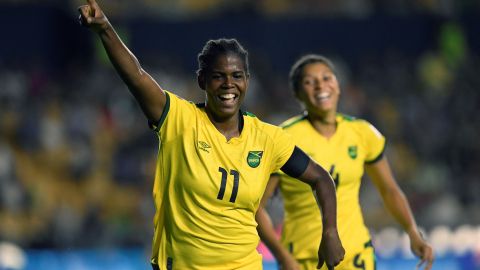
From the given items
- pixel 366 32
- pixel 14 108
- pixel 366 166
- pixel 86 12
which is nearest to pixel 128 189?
pixel 14 108

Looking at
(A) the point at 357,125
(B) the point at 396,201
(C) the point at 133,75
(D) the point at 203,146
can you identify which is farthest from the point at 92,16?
(B) the point at 396,201

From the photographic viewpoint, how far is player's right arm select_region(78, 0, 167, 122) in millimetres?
4672

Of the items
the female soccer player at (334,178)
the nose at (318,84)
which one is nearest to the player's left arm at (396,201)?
the female soccer player at (334,178)

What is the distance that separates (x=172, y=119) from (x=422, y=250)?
7.99 feet

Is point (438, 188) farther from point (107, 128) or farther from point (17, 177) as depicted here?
point (17, 177)

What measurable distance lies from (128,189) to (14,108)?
2015 mm

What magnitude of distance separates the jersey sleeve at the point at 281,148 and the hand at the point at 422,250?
1713 millimetres

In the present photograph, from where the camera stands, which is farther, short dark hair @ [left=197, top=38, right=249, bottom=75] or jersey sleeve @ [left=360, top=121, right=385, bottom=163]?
jersey sleeve @ [left=360, top=121, right=385, bottom=163]

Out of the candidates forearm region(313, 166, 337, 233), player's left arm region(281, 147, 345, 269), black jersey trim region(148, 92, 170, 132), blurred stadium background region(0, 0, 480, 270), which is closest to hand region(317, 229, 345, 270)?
player's left arm region(281, 147, 345, 269)

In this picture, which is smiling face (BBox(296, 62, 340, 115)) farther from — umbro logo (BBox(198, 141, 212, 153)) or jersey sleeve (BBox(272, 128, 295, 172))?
umbro logo (BBox(198, 141, 212, 153))

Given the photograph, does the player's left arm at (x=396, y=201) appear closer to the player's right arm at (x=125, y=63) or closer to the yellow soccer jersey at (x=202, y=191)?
the yellow soccer jersey at (x=202, y=191)

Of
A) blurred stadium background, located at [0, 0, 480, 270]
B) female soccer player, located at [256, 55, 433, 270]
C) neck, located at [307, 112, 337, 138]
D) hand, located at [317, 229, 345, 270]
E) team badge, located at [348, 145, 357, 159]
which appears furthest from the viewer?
blurred stadium background, located at [0, 0, 480, 270]

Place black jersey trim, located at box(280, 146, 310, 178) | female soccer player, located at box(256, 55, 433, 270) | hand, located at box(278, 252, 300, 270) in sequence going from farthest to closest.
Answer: female soccer player, located at box(256, 55, 433, 270) → hand, located at box(278, 252, 300, 270) → black jersey trim, located at box(280, 146, 310, 178)

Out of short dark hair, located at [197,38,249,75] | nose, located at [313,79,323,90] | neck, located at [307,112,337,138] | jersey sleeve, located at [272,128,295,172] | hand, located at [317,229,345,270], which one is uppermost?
nose, located at [313,79,323,90]
